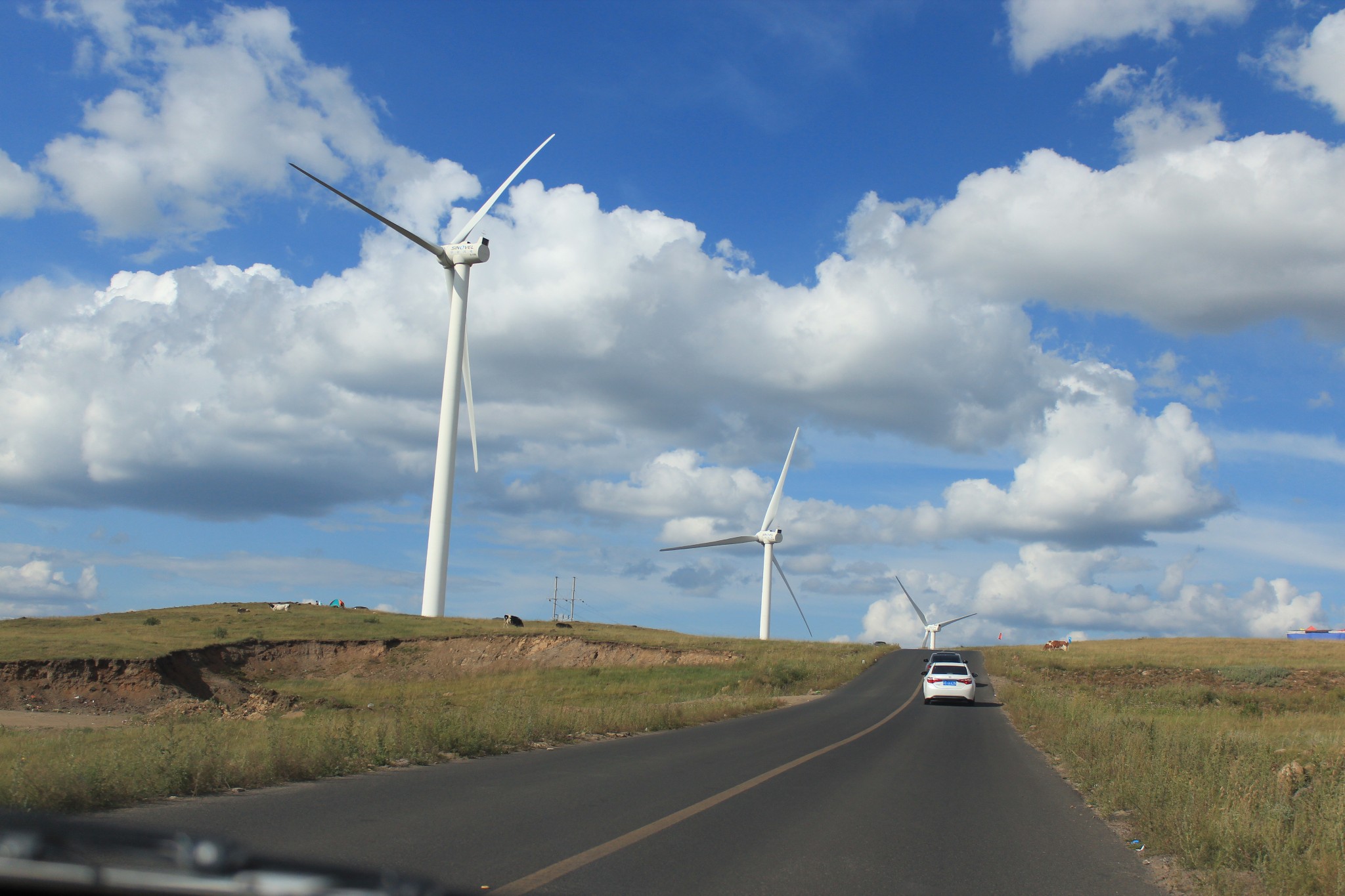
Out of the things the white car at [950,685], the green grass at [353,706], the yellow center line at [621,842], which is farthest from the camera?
the white car at [950,685]

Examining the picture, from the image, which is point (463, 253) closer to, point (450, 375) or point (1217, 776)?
point (450, 375)

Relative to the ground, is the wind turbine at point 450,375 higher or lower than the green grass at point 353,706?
higher

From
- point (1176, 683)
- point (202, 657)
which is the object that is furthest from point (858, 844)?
point (202, 657)

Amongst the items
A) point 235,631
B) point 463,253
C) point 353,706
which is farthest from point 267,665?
point 463,253

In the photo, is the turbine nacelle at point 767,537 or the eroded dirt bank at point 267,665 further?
the turbine nacelle at point 767,537

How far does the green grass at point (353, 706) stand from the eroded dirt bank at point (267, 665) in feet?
2.68

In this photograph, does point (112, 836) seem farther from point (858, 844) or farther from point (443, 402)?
point (443, 402)

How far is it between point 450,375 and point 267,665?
19617mm

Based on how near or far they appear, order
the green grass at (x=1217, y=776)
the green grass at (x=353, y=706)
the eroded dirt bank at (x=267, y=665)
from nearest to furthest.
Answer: the green grass at (x=1217, y=776) < the green grass at (x=353, y=706) < the eroded dirt bank at (x=267, y=665)

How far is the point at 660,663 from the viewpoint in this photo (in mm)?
58312

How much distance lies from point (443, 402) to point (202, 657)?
1838 cm

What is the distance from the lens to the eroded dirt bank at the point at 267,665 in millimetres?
38344

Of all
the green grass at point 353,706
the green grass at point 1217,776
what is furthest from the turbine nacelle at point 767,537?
the green grass at point 1217,776

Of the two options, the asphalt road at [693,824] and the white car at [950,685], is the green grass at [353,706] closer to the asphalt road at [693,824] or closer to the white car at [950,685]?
the asphalt road at [693,824]
